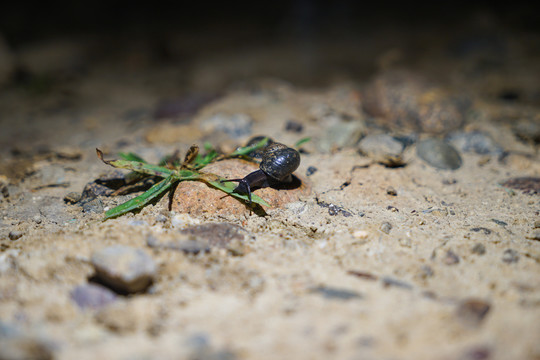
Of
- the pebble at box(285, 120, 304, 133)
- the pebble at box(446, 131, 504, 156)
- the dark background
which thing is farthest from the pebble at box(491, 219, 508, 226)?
the dark background

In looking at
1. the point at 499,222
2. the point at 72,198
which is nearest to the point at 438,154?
the point at 499,222

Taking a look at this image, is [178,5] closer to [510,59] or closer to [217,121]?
[217,121]

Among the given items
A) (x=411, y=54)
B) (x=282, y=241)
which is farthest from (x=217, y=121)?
(x=411, y=54)

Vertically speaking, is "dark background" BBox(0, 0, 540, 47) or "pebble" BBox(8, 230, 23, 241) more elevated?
"dark background" BBox(0, 0, 540, 47)

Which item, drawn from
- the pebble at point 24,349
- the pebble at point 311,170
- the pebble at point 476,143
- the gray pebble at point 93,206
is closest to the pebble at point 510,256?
the pebble at point 311,170

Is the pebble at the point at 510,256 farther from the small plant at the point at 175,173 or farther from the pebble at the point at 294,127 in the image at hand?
the pebble at the point at 294,127

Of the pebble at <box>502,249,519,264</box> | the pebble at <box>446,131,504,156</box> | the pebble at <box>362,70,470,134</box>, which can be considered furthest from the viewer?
the pebble at <box>362,70,470,134</box>

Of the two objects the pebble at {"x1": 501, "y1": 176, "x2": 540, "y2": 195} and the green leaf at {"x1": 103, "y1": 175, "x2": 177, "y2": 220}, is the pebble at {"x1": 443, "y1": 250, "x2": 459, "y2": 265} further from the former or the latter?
the green leaf at {"x1": 103, "y1": 175, "x2": 177, "y2": 220}
